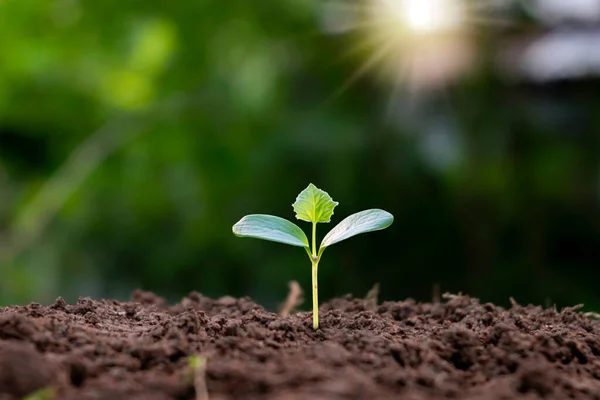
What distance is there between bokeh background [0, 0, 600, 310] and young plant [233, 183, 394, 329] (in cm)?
269

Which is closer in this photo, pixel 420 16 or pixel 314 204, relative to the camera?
pixel 314 204

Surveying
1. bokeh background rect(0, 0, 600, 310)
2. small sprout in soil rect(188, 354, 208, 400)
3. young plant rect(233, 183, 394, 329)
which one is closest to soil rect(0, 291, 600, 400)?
small sprout in soil rect(188, 354, 208, 400)

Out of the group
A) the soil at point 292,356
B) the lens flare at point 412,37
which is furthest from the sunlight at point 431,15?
the soil at point 292,356

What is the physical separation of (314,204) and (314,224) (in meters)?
0.03

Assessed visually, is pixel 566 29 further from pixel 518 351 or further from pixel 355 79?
pixel 518 351

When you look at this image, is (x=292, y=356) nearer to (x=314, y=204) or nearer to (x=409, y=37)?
(x=314, y=204)

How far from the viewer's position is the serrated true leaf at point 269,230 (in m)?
0.88

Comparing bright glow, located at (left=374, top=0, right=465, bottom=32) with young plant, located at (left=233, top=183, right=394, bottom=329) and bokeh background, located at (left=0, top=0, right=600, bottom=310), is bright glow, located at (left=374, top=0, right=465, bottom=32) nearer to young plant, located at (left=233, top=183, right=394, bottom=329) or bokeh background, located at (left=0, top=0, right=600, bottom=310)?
→ bokeh background, located at (left=0, top=0, right=600, bottom=310)

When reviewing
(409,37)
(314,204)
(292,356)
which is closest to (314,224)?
(314,204)

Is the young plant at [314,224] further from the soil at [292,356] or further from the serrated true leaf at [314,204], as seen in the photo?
the soil at [292,356]

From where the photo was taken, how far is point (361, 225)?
0.90m

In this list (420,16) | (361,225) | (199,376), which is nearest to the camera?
(199,376)

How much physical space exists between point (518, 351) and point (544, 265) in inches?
117

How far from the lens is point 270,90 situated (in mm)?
3730
